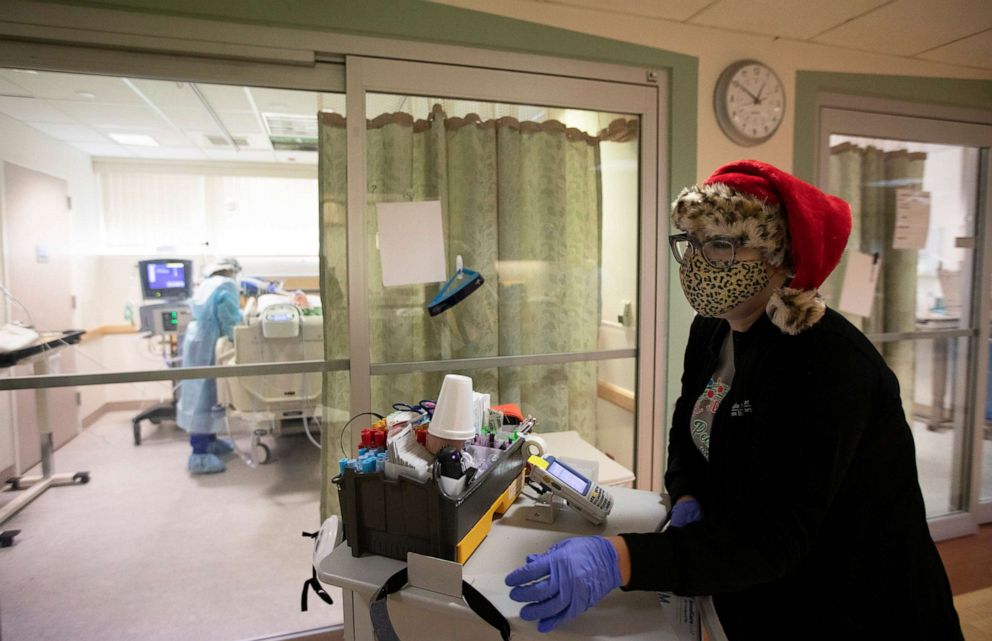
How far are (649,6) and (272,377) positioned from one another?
8.17 feet

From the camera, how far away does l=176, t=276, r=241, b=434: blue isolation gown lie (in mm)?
3375

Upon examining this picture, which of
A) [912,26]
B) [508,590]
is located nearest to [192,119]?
[508,590]

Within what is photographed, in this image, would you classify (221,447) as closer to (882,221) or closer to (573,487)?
(573,487)

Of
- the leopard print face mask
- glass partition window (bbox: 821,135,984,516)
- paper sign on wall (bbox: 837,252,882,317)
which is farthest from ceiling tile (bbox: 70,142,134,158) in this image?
paper sign on wall (bbox: 837,252,882,317)

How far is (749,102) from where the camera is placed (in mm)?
2381

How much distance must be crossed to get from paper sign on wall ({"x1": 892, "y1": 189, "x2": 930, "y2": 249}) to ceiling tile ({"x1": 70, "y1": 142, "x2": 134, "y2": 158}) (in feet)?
12.9

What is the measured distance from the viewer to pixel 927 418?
3062 millimetres

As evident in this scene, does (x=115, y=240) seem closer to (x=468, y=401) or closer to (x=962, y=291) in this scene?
(x=468, y=401)

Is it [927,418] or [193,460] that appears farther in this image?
[193,460]

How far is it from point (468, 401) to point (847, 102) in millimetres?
2476

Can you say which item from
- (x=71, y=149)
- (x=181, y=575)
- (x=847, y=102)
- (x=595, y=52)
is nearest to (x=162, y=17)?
(x=71, y=149)

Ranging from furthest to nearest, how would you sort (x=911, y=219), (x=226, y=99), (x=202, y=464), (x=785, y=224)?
(x=202, y=464) < (x=911, y=219) < (x=226, y=99) < (x=785, y=224)

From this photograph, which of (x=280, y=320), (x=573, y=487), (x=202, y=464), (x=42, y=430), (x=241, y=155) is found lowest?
(x=202, y=464)

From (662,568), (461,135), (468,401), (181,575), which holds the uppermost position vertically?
(461,135)
